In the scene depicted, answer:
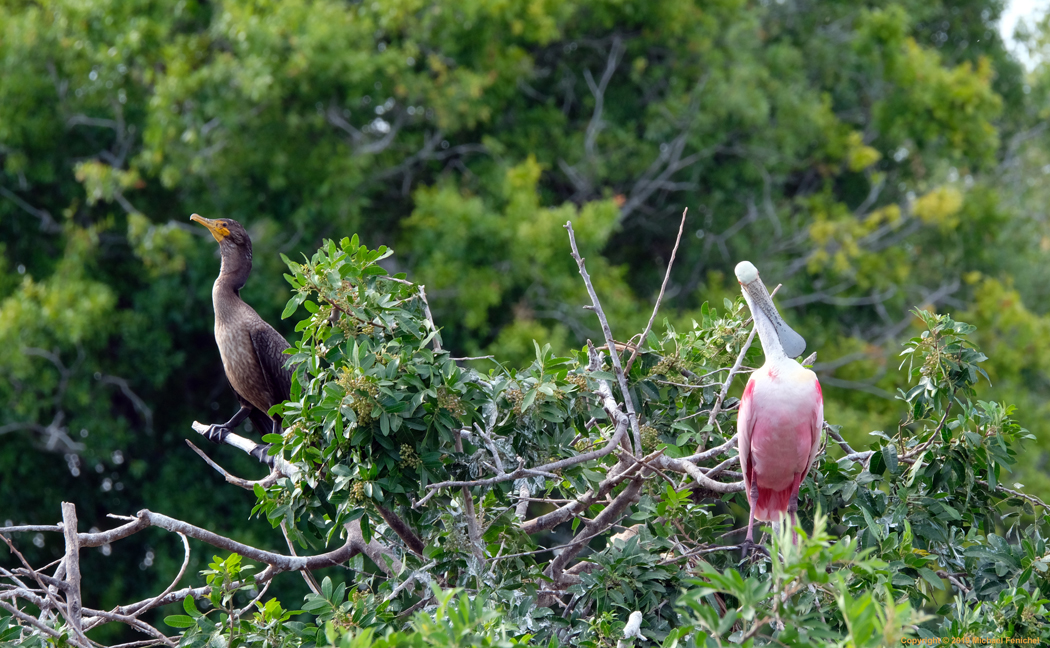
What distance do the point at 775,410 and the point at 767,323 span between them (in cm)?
29

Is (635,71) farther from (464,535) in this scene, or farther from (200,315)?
(464,535)

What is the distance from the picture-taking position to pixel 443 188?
7762 mm

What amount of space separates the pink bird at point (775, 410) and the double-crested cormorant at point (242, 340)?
187 cm

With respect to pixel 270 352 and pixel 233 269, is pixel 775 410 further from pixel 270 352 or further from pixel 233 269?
pixel 233 269

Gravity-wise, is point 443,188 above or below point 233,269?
below

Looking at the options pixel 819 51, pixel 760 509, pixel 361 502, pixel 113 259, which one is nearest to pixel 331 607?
pixel 361 502

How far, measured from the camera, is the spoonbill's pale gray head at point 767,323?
116 inches

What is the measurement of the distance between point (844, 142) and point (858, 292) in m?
1.53

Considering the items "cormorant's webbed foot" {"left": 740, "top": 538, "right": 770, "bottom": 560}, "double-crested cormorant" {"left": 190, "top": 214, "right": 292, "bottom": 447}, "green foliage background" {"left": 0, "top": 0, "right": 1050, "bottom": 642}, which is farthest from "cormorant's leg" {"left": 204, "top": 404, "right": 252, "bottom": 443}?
"green foliage background" {"left": 0, "top": 0, "right": 1050, "bottom": 642}

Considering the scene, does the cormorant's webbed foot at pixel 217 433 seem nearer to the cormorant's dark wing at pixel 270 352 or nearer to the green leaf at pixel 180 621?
the cormorant's dark wing at pixel 270 352

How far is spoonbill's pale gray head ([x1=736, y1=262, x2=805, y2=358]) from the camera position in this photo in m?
2.96

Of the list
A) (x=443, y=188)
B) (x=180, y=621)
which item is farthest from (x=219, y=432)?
(x=443, y=188)

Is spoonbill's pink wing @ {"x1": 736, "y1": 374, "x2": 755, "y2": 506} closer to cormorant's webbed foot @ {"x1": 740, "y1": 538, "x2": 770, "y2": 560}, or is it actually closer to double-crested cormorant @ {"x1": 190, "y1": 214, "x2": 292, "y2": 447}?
cormorant's webbed foot @ {"x1": 740, "y1": 538, "x2": 770, "y2": 560}

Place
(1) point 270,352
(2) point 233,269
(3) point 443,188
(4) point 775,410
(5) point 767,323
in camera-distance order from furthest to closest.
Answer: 1. (3) point 443,188
2. (2) point 233,269
3. (1) point 270,352
4. (5) point 767,323
5. (4) point 775,410
